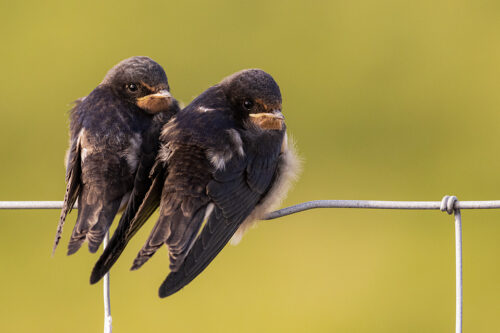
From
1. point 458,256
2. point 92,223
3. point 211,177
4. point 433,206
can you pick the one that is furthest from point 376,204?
point 92,223

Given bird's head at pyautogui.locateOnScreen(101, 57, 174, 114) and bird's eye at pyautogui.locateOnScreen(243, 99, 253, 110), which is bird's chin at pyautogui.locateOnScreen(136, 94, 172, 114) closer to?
bird's head at pyautogui.locateOnScreen(101, 57, 174, 114)

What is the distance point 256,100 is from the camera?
3443mm

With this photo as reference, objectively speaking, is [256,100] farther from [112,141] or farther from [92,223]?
[92,223]

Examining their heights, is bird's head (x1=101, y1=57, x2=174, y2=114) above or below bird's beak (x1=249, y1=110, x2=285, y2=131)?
above

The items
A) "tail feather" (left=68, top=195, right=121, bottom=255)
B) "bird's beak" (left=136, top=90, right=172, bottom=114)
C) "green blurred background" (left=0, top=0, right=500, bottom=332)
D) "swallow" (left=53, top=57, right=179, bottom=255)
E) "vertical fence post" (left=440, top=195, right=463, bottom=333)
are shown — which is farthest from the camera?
"green blurred background" (left=0, top=0, right=500, bottom=332)

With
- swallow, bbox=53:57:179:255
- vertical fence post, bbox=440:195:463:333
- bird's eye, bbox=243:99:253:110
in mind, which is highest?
bird's eye, bbox=243:99:253:110

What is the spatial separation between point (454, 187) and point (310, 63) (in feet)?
6.57

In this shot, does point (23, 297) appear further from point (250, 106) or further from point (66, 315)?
point (250, 106)

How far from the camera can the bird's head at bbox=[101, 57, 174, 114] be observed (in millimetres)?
3410

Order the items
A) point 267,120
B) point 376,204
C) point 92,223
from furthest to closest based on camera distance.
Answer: point 267,120 < point 92,223 < point 376,204

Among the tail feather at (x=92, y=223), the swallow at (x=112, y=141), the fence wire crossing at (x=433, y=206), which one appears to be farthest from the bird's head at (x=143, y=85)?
the fence wire crossing at (x=433, y=206)

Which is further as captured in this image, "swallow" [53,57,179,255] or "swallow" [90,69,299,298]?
"swallow" [53,57,179,255]

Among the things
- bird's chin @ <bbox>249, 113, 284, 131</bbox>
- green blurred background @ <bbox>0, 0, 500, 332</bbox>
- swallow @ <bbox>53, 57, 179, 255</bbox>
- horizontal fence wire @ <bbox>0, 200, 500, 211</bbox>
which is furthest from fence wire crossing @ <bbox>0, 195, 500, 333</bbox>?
green blurred background @ <bbox>0, 0, 500, 332</bbox>

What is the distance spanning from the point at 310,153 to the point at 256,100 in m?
3.45
